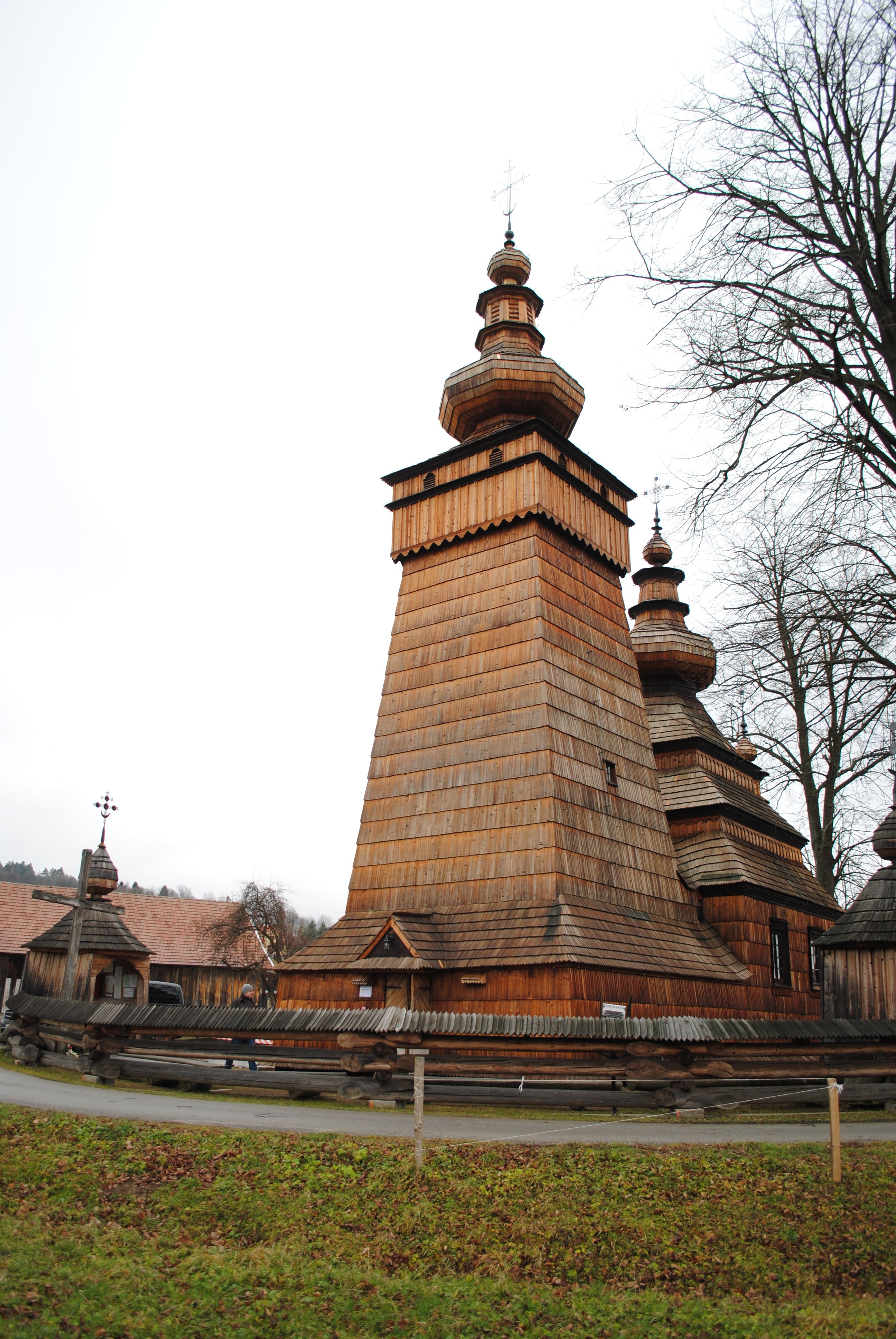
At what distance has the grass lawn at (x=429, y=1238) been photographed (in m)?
6.11

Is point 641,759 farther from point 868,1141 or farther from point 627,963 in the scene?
point 868,1141

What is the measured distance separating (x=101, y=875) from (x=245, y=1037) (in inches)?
484

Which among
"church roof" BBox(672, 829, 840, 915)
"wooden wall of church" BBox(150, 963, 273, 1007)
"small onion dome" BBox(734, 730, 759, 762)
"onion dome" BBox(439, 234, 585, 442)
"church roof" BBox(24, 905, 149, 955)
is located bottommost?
"wooden wall of church" BBox(150, 963, 273, 1007)

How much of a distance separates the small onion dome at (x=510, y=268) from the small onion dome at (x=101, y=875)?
1713 cm

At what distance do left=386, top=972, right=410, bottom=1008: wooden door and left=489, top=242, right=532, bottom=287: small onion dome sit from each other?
1632cm

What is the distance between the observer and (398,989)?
1700cm

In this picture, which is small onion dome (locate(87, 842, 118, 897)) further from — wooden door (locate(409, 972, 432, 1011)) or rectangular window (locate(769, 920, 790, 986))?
rectangular window (locate(769, 920, 790, 986))

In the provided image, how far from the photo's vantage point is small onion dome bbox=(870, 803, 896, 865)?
60.4ft

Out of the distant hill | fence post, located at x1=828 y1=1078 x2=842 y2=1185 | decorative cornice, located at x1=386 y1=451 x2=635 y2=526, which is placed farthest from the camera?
the distant hill

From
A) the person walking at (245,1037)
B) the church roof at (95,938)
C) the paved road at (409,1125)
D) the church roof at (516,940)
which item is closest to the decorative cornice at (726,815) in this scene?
the church roof at (516,940)

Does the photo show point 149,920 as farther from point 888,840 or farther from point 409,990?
point 888,840

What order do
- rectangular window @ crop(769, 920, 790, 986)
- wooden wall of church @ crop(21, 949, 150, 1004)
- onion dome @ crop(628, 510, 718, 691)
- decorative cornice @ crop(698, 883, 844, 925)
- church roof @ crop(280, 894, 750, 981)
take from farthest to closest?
onion dome @ crop(628, 510, 718, 691)
rectangular window @ crop(769, 920, 790, 986)
wooden wall of church @ crop(21, 949, 150, 1004)
decorative cornice @ crop(698, 883, 844, 925)
church roof @ crop(280, 894, 750, 981)

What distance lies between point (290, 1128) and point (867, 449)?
8.73 meters

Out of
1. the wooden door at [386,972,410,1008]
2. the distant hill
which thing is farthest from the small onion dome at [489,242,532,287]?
the distant hill
